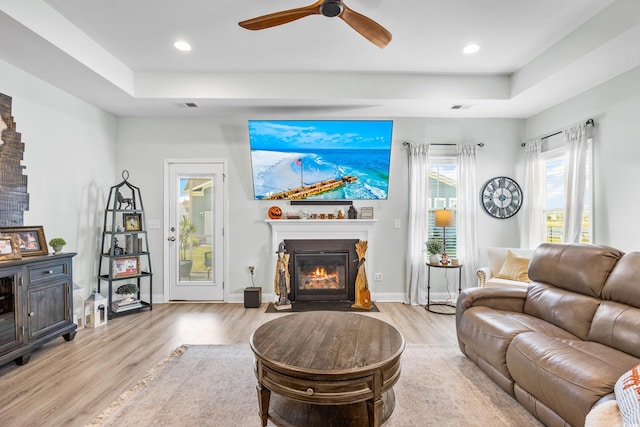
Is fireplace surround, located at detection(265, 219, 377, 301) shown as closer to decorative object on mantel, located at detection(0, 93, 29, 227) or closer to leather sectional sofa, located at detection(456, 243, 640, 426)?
leather sectional sofa, located at detection(456, 243, 640, 426)

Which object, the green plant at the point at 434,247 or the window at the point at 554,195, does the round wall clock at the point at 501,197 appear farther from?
the green plant at the point at 434,247

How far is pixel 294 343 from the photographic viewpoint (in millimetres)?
2008

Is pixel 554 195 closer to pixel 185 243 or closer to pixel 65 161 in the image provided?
pixel 185 243

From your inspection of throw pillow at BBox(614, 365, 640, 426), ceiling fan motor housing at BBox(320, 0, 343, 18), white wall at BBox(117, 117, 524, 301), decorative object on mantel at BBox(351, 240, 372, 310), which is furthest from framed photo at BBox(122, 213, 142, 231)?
throw pillow at BBox(614, 365, 640, 426)

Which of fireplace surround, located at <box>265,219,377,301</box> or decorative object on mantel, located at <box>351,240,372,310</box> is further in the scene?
fireplace surround, located at <box>265,219,377,301</box>

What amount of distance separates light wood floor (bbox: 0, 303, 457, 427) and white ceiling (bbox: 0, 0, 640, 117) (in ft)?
8.82

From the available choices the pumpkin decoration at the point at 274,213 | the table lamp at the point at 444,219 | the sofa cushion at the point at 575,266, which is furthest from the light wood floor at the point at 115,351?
the pumpkin decoration at the point at 274,213

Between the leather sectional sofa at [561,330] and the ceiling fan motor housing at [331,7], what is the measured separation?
247 cm

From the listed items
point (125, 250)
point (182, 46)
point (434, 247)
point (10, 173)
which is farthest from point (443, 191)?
point (10, 173)

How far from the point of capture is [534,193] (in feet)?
14.5

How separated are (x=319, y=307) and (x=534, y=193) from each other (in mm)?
3293

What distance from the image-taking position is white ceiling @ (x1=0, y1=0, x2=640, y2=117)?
2664 millimetres

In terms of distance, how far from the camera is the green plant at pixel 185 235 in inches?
188

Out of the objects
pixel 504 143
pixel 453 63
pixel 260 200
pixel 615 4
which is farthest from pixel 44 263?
pixel 504 143
